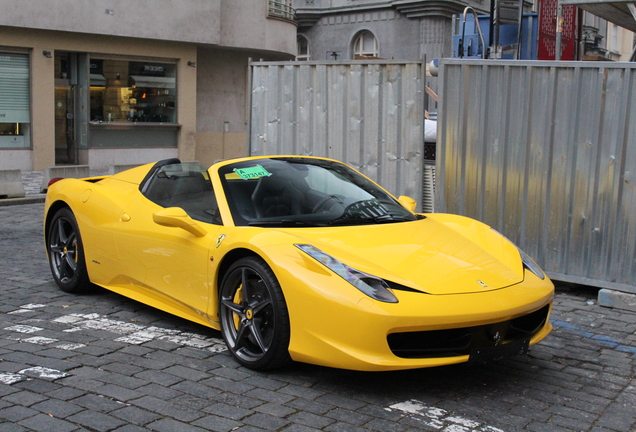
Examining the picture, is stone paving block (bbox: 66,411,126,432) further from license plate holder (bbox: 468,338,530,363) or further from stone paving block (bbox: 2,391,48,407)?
license plate holder (bbox: 468,338,530,363)

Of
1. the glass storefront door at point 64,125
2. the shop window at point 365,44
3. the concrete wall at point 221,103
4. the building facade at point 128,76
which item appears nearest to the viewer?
the building facade at point 128,76

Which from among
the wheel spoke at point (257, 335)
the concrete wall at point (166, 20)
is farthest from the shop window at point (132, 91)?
the wheel spoke at point (257, 335)

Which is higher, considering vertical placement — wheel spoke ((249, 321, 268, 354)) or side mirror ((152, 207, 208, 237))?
side mirror ((152, 207, 208, 237))

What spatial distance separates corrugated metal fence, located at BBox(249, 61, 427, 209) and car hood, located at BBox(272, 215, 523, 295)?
2782mm

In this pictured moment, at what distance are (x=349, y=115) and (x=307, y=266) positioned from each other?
14.4 feet

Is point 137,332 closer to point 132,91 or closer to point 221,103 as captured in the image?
point 132,91

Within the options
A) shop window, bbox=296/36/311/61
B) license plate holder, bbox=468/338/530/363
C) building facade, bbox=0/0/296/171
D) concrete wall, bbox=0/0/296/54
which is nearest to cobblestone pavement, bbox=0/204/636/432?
license plate holder, bbox=468/338/530/363

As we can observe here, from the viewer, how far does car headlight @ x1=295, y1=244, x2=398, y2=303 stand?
13.6ft

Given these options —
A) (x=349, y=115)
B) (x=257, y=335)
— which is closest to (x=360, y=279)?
(x=257, y=335)

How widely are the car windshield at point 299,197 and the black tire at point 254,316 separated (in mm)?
431

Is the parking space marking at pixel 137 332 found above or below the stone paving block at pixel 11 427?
below

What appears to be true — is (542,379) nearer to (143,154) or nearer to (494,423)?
(494,423)

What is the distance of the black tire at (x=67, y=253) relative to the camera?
6383 mm

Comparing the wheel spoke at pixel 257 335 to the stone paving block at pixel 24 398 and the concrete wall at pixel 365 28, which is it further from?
the concrete wall at pixel 365 28
